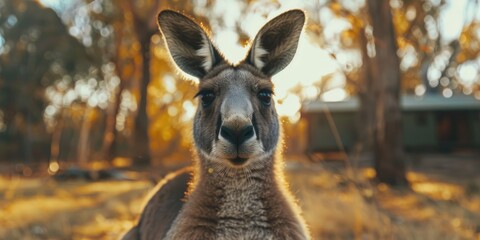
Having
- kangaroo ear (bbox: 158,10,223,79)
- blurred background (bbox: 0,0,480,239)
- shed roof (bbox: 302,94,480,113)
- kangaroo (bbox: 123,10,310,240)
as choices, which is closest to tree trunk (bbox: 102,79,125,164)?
blurred background (bbox: 0,0,480,239)

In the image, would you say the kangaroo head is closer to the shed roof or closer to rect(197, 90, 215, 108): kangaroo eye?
rect(197, 90, 215, 108): kangaroo eye

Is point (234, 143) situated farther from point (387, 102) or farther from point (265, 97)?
point (387, 102)

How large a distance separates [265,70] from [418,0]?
1452 centimetres

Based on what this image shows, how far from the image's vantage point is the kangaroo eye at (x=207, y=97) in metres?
3.62

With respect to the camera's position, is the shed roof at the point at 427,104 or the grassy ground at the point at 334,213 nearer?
the grassy ground at the point at 334,213

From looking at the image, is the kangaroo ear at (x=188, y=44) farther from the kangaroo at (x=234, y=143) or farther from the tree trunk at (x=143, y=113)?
the tree trunk at (x=143, y=113)

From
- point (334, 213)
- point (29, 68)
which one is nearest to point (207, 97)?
point (334, 213)

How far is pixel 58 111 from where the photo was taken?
36281mm

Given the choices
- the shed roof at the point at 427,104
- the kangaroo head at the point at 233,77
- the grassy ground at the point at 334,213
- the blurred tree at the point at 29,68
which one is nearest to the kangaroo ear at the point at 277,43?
the kangaroo head at the point at 233,77

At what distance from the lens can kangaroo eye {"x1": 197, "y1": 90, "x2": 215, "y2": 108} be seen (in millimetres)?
3623

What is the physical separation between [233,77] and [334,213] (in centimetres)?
436

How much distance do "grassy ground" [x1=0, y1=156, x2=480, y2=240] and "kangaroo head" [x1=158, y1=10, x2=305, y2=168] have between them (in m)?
2.37

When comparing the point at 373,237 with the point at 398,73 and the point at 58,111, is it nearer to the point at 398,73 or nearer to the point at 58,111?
the point at 398,73

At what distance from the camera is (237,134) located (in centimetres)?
306
